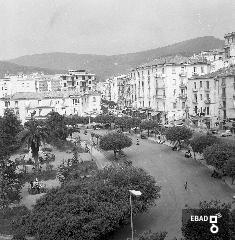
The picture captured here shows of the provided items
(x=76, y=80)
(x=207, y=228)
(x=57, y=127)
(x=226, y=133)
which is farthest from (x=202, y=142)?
(x=76, y=80)

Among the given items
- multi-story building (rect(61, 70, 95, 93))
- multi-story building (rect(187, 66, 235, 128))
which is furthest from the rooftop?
multi-story building (rect(187, 66, 235, 128))

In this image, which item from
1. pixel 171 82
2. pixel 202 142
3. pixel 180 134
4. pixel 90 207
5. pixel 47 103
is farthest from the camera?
pixel 47 103

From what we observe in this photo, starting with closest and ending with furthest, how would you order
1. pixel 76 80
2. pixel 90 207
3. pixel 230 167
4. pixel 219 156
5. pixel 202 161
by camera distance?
pixel 90 207 → pixel 230 167 → pixel 219 156 → pixel 202 161 → pixel 76 80

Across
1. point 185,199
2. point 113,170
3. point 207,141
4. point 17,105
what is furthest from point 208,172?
point 17,105

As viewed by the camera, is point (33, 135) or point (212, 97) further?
point (212, 97)

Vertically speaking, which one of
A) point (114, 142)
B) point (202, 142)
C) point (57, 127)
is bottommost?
point (114, 142)

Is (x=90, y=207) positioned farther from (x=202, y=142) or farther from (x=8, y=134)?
(x=8, y=134)

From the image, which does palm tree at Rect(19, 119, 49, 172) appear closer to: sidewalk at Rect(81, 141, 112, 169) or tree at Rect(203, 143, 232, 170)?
sidewalk at Rect(81, 141, 112, 169)
